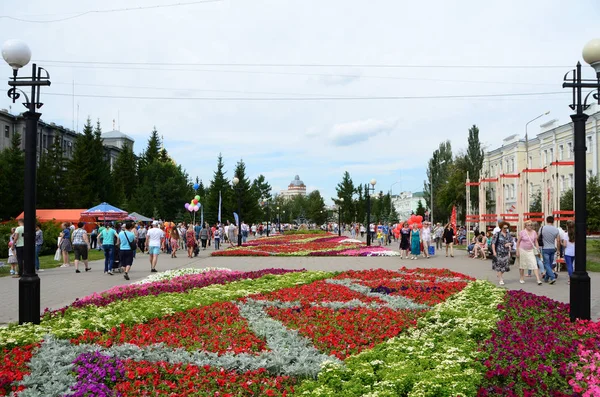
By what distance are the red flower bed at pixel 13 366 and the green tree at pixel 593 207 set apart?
1372 inches

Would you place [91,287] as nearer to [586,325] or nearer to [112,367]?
[112,367]

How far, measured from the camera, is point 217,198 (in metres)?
57.4

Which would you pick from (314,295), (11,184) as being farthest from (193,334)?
(11,184)

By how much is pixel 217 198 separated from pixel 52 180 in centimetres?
1678

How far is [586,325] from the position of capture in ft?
24.4

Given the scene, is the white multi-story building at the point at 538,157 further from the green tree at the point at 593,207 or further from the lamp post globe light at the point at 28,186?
the lamp post globe light at the point at 28,186

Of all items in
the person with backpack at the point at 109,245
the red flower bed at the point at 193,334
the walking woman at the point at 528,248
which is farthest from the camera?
the person with backpack at the point at 109,245

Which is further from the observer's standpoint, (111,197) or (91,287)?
(111,197)

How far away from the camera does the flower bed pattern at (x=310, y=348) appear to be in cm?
514

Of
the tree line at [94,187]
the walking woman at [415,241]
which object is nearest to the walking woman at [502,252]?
the walking woman at [415,241]

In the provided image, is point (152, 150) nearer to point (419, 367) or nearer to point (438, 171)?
point (438, 171)

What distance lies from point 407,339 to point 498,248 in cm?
837

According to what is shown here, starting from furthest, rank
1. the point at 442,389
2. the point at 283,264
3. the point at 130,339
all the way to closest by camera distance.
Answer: the point at 283,264 → the point at 130,339 → the point at 442,389

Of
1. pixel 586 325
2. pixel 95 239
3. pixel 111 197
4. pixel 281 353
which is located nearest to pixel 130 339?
pixel 281 353
